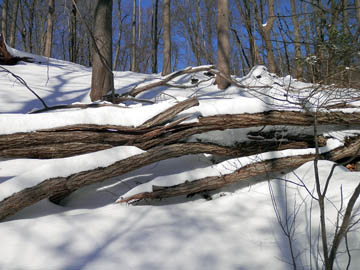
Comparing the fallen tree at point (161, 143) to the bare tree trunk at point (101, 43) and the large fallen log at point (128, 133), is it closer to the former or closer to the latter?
the large fallen log at point (128, 133)

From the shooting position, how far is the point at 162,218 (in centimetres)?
206

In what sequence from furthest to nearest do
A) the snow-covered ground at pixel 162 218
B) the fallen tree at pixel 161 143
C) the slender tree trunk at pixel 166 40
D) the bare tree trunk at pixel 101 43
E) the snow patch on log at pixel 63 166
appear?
1. the slender tree trunk at pixel 166 40
2. the bare tree trunk at pixel 101 43
3. the fallen tree at pixel 161 143
4. the snow patch on log at pixel 63 166
5. the snow-covered ground at pixel 162 218

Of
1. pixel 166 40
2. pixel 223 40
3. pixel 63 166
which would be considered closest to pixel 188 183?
pixel 63 166

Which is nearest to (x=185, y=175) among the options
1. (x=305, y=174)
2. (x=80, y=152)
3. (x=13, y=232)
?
(x=80, y=152)

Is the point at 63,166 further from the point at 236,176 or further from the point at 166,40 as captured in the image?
the point at 166,40

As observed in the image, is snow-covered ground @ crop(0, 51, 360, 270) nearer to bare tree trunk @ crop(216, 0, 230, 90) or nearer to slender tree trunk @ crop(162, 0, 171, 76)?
bare tree trunk @ crop(216, 0, 230, 90)

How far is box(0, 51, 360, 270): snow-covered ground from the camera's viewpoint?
5.12 ft

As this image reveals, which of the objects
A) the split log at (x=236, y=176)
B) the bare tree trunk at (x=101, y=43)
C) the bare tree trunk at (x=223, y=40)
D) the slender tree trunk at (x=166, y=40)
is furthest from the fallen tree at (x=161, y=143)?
the slender tree trunk at (x=166, y=40)

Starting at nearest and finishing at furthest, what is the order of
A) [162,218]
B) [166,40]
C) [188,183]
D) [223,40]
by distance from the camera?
[162,218], [188,183], [223,40], [166,40]

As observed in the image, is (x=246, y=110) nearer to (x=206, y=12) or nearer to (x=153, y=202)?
(x=153, y=202)

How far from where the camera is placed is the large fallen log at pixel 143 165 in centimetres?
194

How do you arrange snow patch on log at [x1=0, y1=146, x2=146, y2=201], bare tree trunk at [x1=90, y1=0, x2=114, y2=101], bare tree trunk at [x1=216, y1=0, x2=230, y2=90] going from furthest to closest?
bare tree trunk at [x1=216, y1=0, x2=230, y2=90], bare tree trunk at [x1=90, y1=0, x2=114, y2=101], snow patch on log at [x1=0, y1=146, x2=146, y2=201]

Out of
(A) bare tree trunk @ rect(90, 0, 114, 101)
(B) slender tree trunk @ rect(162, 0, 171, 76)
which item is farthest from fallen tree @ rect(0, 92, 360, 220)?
(B) slender tree trunk @ rect(162, 0, 171, 76)

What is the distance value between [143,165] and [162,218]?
21.8 inches
